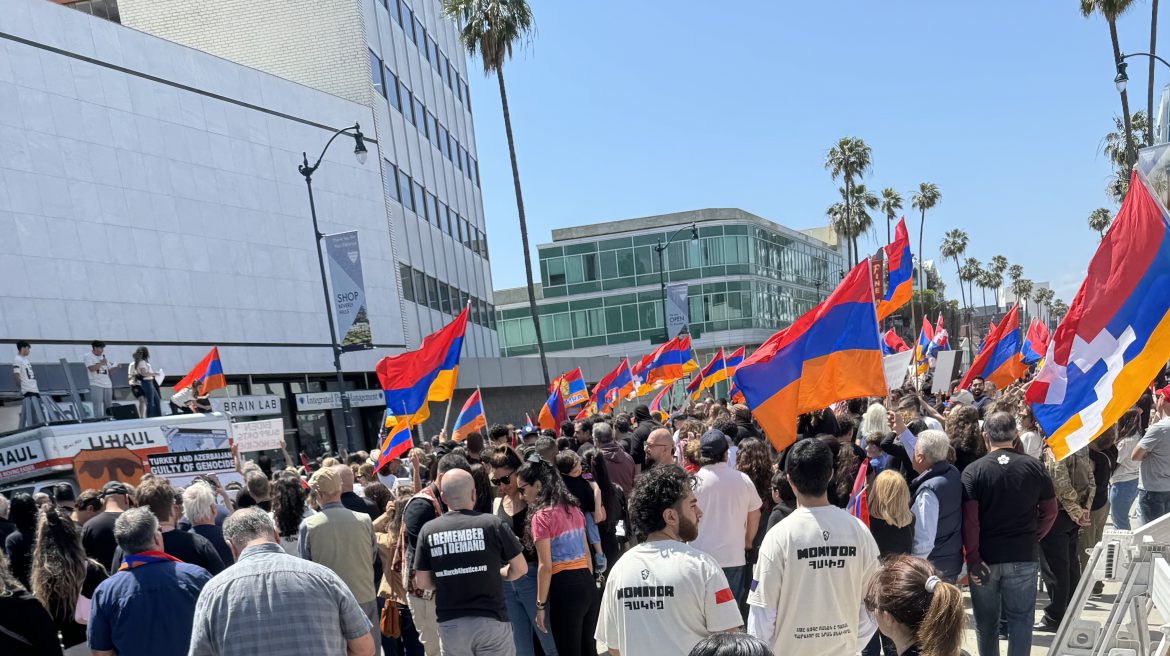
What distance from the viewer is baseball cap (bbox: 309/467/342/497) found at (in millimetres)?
6547

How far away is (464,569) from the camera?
5.57 m

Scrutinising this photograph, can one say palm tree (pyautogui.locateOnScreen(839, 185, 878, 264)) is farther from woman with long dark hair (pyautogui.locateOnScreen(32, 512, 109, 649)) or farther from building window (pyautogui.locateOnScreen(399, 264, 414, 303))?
woman with long dark hair (pyautogui.locateOnScreen(32, 512, 109, 649))

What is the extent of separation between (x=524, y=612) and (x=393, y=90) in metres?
32.6

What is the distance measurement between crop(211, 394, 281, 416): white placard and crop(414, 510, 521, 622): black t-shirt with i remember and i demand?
67.2 ft

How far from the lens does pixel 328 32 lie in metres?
33.5

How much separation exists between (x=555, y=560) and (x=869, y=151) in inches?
2248

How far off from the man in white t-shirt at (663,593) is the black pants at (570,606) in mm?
2324

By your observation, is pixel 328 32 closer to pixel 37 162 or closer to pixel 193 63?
pixel 193 63

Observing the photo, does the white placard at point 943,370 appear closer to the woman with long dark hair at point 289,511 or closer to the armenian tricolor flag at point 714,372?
the armenian tricolor flag at point 714,372

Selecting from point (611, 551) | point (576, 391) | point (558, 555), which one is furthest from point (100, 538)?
point (576, 391)

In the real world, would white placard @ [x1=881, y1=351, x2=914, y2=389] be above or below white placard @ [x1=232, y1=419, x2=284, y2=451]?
above

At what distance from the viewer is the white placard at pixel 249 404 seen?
25.1 m

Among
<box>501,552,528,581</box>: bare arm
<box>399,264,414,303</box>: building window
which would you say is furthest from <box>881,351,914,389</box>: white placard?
<box>399,264,414,303</box>: building window

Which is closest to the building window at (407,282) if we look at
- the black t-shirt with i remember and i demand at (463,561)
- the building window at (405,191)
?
the building window at (405,191)
